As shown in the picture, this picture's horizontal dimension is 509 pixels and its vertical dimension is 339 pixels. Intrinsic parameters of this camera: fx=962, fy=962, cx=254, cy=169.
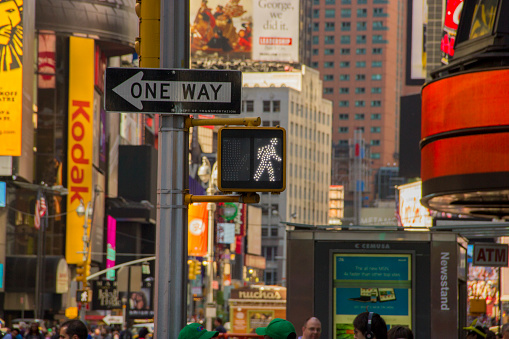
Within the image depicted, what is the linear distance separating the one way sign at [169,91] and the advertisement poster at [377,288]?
8.22 m

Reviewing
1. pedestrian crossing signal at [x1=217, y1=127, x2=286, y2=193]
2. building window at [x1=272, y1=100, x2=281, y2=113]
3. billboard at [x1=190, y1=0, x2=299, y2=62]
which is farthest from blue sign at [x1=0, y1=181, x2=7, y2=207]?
building window at [x1=272, y1=100, x2=281, y2=113]

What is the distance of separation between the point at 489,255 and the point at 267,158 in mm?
16384

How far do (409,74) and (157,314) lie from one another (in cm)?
3550

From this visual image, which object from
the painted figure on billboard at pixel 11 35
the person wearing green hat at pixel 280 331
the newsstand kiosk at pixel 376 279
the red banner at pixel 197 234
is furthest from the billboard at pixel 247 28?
the person wearing green hat at pixel 280 331

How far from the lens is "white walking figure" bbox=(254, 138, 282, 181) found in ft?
26.4

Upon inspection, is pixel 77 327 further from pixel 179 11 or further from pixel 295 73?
pixel 295 73

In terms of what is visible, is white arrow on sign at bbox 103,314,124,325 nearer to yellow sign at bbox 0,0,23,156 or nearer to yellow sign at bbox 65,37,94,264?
yellow sign at bbox 65,37,94,264

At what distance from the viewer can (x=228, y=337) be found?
20859mm

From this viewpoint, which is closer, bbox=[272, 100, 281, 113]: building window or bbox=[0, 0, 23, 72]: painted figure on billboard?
bbox=[0, 0, 23, 72]: painted figure on billboard

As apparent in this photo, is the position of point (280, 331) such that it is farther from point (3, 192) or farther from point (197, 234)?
point (197, 234)

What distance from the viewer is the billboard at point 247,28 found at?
132 m

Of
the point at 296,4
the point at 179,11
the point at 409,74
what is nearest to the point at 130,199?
the point at 409,74

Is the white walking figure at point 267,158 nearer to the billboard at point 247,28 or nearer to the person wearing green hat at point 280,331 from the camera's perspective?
the person wearing green hat at point 280,331

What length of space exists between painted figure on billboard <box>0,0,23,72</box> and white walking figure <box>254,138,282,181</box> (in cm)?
5214
